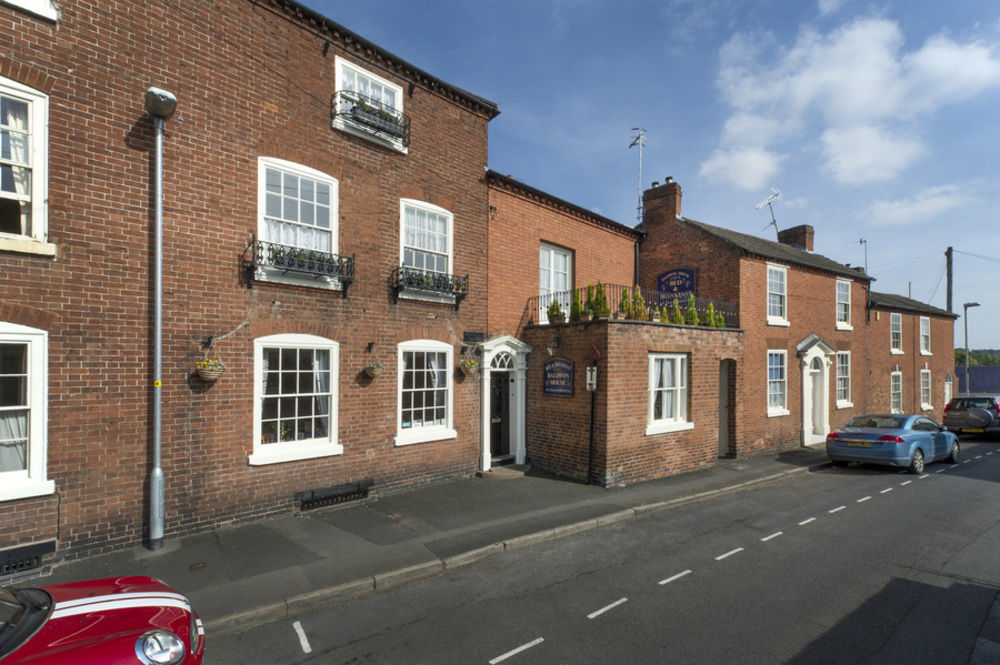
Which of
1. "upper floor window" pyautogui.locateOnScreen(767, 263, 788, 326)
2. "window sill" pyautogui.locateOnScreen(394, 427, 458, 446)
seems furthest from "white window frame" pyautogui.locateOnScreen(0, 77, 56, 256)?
"upper floor window" pyautogui.locateOnScreen(767, 263, 788, 326)

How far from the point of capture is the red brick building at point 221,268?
6379 mm

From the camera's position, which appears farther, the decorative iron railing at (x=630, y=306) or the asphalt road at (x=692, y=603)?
the decorative iron railing at (x=630, y=306)

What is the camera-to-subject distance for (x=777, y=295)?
16562 mm

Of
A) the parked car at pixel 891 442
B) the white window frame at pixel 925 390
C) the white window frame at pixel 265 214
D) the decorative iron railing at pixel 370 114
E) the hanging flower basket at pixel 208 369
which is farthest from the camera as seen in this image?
the white window frame at pixel 925 390

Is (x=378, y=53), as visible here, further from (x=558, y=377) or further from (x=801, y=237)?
(x=801, y=237)

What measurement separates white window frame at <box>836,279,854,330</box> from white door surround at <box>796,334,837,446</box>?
5.14 ft

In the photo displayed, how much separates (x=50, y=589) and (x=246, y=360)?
4461mm

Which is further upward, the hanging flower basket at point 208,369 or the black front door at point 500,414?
the hanging flower basket at point 208,369

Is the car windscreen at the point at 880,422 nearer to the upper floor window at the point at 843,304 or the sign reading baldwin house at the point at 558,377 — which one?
the upper floor window at the point at 843,304

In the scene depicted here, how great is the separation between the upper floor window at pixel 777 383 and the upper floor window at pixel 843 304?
182 inches

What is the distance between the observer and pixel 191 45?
771 centimetres

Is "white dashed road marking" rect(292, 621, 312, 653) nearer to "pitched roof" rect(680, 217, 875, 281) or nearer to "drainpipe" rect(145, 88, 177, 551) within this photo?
"drainpipe" rect(145, 88, 177, 551)

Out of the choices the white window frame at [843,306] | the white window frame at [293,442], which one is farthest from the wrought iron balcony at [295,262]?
the white window frame at [843,306]

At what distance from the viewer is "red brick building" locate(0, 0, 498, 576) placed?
20.9 feet
